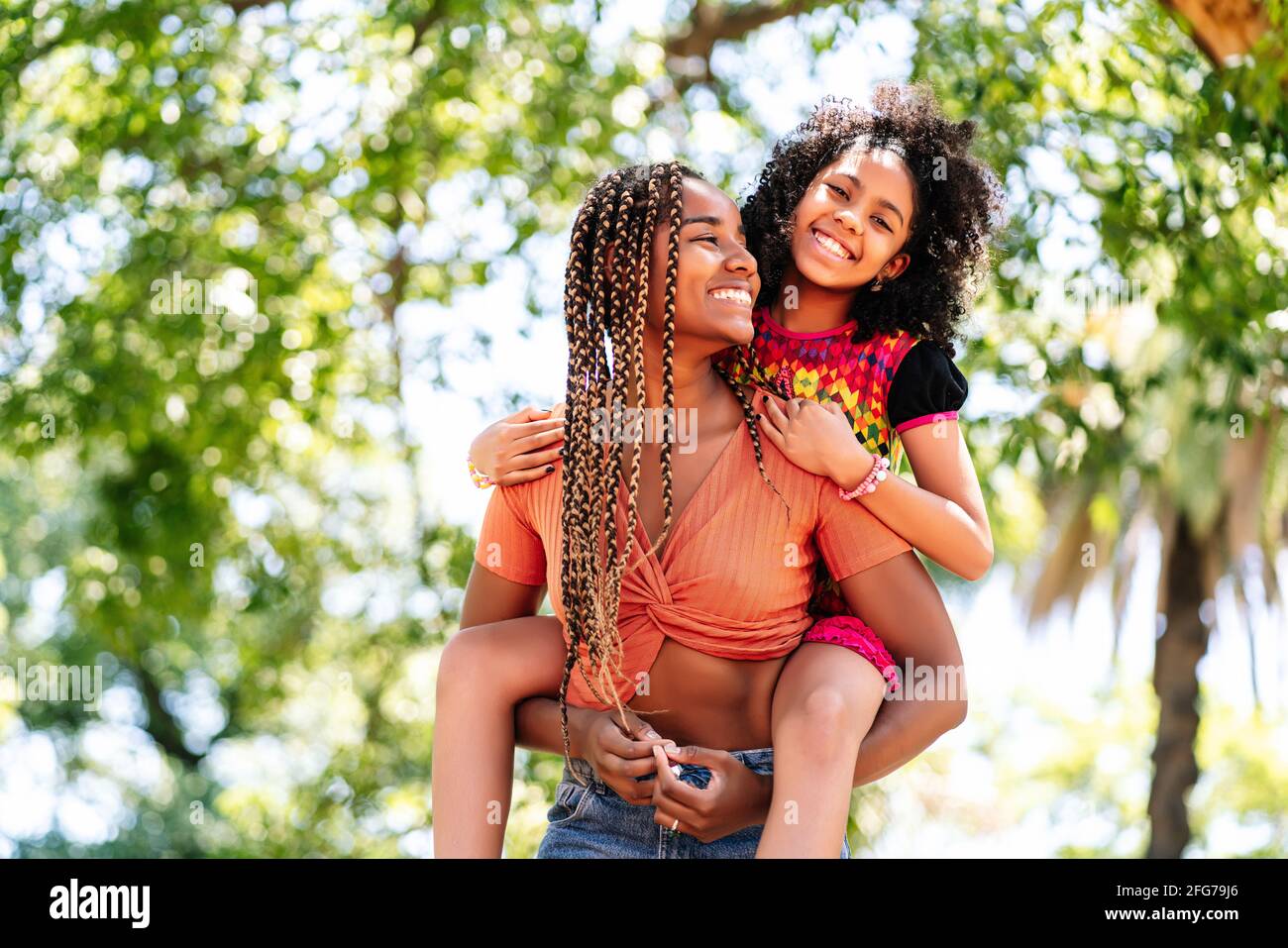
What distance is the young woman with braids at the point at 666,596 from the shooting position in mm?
2916

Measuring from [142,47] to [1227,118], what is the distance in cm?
499

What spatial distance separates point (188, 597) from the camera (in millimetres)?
8992

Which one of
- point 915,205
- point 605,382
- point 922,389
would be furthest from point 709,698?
Result: point 915,205

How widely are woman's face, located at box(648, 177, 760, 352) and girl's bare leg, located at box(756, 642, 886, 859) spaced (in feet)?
2.26

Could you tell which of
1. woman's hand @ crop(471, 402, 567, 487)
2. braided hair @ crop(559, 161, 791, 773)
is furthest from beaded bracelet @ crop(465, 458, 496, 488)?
braided hair @ crop(559, 161, 791, 773)

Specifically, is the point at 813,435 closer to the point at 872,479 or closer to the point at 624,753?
the point at 872,479

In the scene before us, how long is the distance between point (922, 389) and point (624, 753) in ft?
3.10

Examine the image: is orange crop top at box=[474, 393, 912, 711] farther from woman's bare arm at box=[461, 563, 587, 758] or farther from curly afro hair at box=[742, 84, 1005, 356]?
curly afro hair at box=[742, 84, 1005, 356]

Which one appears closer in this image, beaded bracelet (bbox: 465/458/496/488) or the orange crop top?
the orange crop top

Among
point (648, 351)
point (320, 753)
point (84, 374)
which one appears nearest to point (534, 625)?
point (648, 351)

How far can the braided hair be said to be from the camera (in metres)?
2.90

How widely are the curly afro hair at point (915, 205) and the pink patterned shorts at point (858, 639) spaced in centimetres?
67
